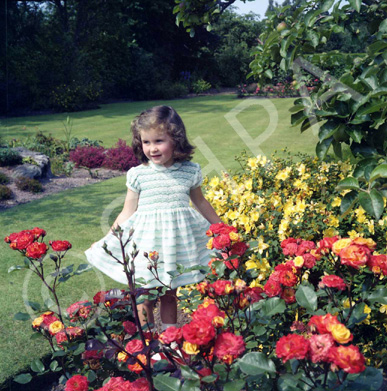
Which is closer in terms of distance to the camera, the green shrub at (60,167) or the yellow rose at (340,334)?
the yellow rose at (340,334)

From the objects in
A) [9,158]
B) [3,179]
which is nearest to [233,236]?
[3,179]

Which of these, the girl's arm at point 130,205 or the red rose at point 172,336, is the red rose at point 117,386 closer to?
the red rose at point 172,336

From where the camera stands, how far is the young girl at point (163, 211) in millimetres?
2422

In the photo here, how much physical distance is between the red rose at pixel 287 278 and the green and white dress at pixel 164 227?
3.07 ft

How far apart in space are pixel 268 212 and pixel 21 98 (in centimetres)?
1853

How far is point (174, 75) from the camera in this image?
28.6m

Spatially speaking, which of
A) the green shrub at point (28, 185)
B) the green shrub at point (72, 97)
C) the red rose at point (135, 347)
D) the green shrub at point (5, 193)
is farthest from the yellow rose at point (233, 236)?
the green shrub at point (72, 97)

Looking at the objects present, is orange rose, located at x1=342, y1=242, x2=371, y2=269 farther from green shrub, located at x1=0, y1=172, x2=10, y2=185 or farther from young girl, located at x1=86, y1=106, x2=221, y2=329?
green shrub, located at x1=0, y1=172, x2=10, y2=185

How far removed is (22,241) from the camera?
5.90 feet

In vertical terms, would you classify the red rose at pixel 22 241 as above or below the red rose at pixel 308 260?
below

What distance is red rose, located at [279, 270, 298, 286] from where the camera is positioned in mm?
1482

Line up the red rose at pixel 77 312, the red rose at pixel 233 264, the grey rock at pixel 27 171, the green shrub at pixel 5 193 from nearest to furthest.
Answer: the red rose at pixel 233 264, the red rose at pixel 77 312, the green shrub at pixel 5 193, the grey rock at pixel 27 171

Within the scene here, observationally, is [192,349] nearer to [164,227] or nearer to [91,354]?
[91,354]

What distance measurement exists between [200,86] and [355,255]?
85.3ft
